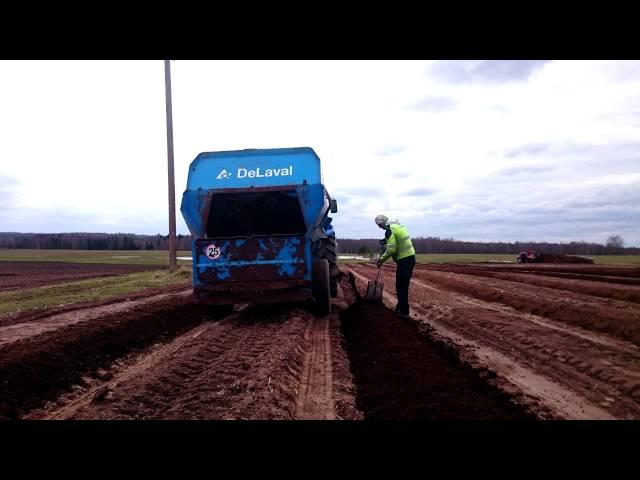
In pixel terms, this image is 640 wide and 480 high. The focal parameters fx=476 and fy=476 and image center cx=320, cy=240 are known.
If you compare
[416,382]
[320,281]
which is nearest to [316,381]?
[416,382]

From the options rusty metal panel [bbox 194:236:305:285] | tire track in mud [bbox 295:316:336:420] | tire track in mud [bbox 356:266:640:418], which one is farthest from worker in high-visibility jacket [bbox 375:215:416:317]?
tire track in mud [bbox 295:316:336:420]

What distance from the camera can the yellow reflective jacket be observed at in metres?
9.30

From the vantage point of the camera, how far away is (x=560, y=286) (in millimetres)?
16000

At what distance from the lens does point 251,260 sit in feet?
27.8

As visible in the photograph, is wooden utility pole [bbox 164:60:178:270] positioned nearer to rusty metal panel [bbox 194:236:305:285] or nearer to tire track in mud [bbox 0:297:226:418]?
tire track in mud [bbox 0:297:226:418]

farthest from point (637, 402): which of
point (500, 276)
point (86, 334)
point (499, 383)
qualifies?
point (500, 276)

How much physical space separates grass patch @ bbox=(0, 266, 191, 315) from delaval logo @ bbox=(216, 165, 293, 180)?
5.89 meters

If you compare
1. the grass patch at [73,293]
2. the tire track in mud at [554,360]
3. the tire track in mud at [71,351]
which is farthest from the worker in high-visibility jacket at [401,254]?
the grass patch at [73,293]
